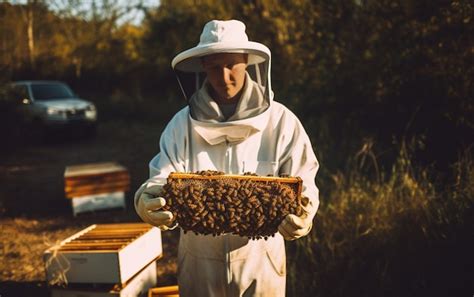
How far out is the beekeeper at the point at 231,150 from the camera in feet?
5.91

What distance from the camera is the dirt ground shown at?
396cm

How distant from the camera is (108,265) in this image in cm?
272

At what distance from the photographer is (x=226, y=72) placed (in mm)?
1816

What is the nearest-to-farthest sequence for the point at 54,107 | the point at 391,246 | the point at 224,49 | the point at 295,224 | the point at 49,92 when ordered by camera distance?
the point at 295,224 → the point at 224,49 → the point at 391,246 → the point at 54,107 → the point at 49,92

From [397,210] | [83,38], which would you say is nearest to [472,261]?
[397,210]

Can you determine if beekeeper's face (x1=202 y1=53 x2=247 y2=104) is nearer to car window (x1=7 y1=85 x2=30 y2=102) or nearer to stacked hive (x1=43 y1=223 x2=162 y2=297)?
stacked hive (x1=43 y1=223 x2=162 y2=297)

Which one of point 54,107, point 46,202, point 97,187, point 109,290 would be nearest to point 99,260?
point 109,290

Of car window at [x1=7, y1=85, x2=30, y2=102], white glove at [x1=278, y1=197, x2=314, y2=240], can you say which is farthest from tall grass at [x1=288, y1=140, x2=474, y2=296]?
car window at [x1=7, y1=85, x2=30, y2=102]

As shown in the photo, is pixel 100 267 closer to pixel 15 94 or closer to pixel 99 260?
pixel 99 260

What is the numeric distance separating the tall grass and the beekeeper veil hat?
6.16 ft

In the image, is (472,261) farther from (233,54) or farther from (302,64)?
(302,64)

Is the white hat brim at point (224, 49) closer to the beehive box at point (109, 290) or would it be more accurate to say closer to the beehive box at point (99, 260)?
the beehive box at point (99, 260)

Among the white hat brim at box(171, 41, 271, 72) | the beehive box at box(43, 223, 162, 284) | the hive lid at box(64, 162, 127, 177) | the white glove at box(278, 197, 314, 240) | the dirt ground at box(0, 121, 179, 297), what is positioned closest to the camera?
the white glove at box(278, 197, 314, 240)

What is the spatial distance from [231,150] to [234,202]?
35cm
